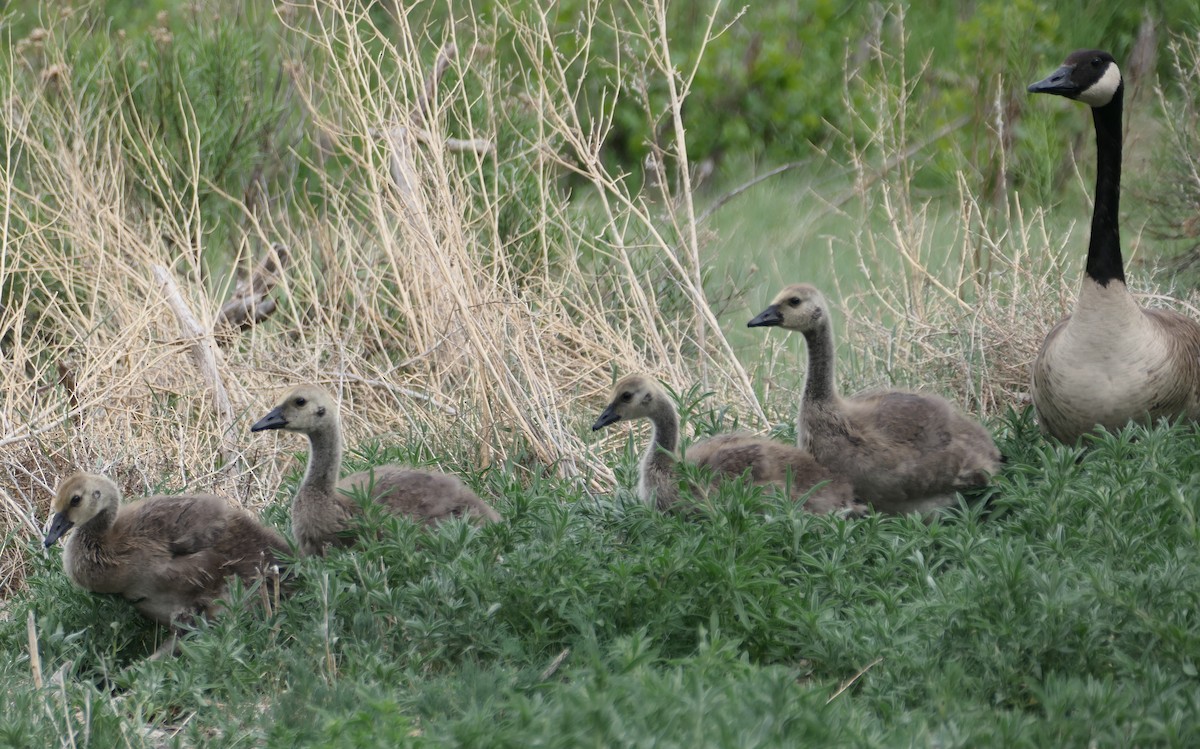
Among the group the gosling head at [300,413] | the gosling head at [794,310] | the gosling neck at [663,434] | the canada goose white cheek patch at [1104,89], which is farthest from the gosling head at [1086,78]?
the gosling head at [300,413]

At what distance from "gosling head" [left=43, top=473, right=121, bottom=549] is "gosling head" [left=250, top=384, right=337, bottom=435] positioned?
618 mm

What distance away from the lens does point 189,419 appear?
734 centimetres

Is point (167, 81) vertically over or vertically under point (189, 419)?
over

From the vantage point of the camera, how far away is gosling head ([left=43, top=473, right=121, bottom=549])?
5.36 metres

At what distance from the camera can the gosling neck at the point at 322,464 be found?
552cm

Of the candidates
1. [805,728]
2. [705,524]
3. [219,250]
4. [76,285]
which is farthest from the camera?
[219,250]

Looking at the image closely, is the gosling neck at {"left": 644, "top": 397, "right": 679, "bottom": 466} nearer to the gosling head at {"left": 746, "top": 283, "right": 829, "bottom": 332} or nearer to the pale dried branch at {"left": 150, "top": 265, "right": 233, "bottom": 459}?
the gosling head at {"left": 746, "top": 283, "right": 829, "bottom": 332}

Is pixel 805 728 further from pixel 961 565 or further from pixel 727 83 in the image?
pixel 727 83

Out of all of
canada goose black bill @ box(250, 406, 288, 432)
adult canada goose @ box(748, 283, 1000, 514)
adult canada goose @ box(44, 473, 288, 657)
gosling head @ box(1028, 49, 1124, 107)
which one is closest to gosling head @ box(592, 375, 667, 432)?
adult canada goose @ box(748, 283, 1000, 514)

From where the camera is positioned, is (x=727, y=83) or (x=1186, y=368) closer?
(x=1186, y=368)

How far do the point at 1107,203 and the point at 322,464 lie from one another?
3399 millimetres

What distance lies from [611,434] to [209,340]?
203 cm

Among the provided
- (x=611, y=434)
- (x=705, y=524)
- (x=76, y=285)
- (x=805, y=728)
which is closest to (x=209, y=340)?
(x=76, y=285)

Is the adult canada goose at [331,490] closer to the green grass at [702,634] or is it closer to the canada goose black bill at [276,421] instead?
the canada goose black bill at [276,421]
